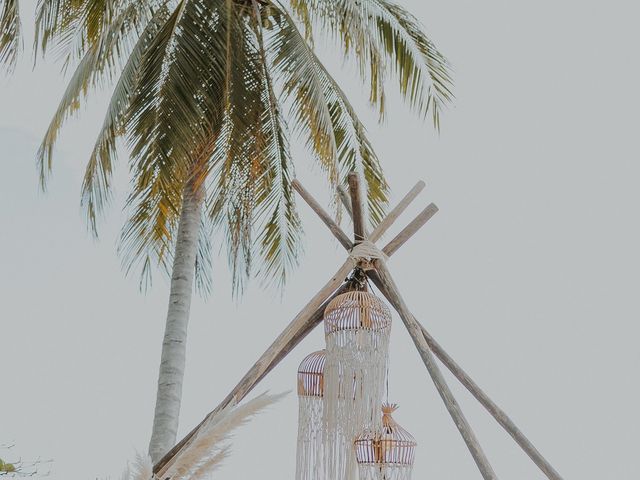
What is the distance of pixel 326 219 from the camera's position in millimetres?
3746

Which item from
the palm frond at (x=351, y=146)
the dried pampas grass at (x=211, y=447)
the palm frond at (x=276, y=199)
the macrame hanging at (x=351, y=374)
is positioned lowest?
the dried pampas grass at (x=211, y=447)

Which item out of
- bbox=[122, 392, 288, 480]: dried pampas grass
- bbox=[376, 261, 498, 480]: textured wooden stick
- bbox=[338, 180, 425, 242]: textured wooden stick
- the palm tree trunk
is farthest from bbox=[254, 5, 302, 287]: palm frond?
bbox=[122, 392, 288, 480]: dried pampas grass

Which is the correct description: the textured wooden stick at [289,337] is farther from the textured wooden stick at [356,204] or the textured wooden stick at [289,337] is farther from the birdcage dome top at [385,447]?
the birdcage dome top at [385,447]

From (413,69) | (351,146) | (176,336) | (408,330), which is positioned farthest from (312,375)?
(413,69)

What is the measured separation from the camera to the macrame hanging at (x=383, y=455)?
308 centimetres

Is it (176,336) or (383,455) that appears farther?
(176,336)

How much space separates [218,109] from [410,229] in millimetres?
1086

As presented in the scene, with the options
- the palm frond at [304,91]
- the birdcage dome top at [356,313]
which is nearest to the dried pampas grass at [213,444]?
the birdcage dome top at [356,313]

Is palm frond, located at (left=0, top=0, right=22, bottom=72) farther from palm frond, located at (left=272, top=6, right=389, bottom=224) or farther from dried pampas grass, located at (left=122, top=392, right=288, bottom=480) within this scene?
dried pampas grass, located at (left=122, top=392, right=288, bottom=480)

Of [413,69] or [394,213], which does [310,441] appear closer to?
[394,213]

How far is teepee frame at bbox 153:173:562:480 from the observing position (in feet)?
10.2

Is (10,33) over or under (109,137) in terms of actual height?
over

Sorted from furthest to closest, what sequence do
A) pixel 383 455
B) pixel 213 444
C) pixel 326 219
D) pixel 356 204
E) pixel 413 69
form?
pixel 413 69, pixel 326 219, pixel 356 204, pixel 383 455, pixel 213 444

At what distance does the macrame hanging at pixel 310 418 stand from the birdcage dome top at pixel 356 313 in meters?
0.21
